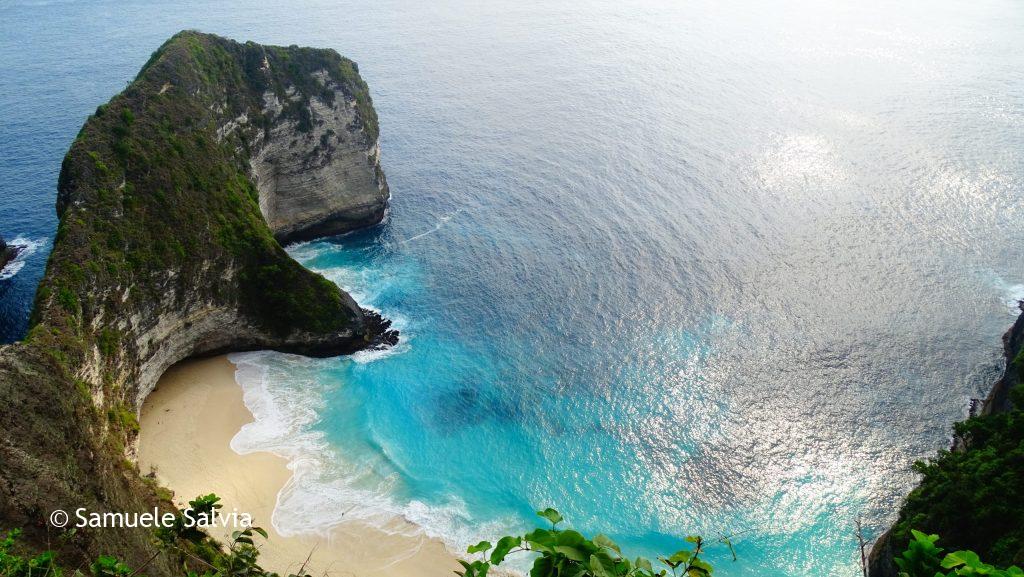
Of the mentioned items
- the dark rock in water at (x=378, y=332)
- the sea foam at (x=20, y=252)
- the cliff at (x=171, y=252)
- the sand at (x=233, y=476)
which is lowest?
the sand at (x=233, y=476)

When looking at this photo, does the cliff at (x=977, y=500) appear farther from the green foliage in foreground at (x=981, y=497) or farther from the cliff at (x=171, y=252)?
the cliff at (x=171, y=252)

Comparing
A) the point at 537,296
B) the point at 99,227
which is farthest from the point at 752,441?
the point at 99,227

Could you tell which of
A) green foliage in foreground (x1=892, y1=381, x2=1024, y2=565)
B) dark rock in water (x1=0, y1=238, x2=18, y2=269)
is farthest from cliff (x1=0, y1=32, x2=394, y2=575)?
green foliage in foreground (x1=892, y1=381, x2=1024, y2=565)

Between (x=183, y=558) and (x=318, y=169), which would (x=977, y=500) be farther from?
(x=318, y=169)

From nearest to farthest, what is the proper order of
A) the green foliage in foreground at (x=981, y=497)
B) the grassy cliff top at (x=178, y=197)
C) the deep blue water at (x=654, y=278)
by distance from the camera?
the green foliage in foreground at (x=981, y=497) → the grassy cliff top at (x=178, y=197) → the deep blue water at (x=654, y=278)

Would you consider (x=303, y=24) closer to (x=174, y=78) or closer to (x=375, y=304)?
(x=174, y=78)

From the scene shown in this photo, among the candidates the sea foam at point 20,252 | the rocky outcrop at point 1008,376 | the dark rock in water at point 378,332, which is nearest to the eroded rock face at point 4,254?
the sea foam at point 20,252

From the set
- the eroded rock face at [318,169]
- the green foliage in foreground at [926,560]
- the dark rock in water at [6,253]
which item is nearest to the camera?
the green foliage in foreground at [926,560]

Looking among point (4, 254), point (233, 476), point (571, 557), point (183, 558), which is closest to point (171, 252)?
point (233, 476)
